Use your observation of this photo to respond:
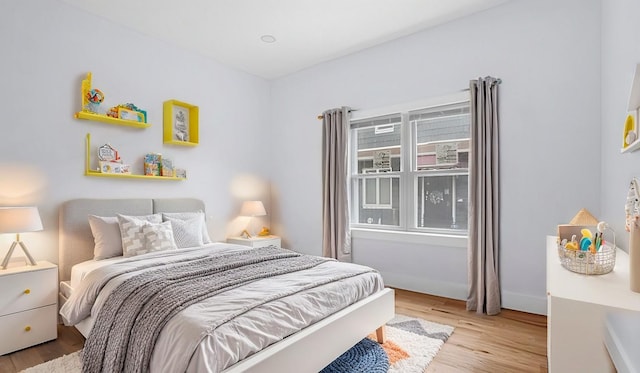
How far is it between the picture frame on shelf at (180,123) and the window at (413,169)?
189cm

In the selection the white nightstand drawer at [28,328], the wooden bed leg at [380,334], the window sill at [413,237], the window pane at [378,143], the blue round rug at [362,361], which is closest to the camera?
the blue round rug at [362,361]

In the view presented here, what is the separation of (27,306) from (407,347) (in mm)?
2706

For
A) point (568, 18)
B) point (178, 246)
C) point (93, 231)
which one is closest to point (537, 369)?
point (568, 18)

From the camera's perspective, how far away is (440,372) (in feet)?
6.72

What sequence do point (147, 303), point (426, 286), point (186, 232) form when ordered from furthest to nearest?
point (426, 286) < point (186, 232) < point (147, 303)

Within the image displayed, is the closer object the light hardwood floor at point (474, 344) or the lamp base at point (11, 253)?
the light hardwood floor at point (474, 344)

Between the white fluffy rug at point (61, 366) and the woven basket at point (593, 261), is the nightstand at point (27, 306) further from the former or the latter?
the woven basket at point (593, 261)

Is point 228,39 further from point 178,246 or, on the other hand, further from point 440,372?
point 440,372

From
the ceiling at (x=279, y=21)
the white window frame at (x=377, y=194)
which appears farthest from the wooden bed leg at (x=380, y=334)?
the ceiling at (x=279, y=21)

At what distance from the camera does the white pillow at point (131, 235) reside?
2.81m

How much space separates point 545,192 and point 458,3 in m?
1.84

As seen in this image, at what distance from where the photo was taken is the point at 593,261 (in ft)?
4.87

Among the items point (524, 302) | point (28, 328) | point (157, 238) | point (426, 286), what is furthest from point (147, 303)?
point (524, 302)

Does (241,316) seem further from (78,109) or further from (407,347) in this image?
(78,109)
